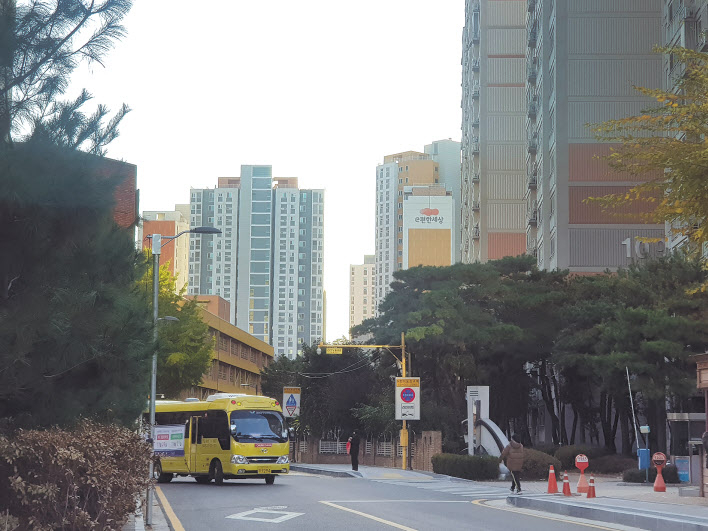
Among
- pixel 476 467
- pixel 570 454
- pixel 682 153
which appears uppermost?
pixel 682 153

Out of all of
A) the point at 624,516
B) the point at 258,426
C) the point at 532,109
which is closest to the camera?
the point at 624,516

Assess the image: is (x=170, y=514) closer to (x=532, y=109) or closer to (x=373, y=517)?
(x=373, y=517)

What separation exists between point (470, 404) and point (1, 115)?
35.0 meters

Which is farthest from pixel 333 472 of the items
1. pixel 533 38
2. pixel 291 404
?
pixel 533 38

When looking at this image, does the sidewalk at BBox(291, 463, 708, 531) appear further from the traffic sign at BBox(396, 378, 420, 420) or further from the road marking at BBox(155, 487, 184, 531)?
the traffic sign at BBox(396, 378, 420, 420)

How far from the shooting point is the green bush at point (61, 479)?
1202 cm

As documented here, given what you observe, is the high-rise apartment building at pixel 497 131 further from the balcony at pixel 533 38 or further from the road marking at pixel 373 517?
the road marking at pixel 373 517

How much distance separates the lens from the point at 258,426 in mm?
36188

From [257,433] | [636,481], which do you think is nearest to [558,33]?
[636,481]

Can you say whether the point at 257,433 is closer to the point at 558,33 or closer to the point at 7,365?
the point at 7,365

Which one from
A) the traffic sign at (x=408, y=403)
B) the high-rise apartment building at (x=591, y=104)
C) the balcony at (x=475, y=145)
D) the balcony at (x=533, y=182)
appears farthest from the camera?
the balcony at (x=475, y=145)

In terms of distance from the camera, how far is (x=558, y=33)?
70.8m

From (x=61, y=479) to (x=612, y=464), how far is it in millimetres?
40275

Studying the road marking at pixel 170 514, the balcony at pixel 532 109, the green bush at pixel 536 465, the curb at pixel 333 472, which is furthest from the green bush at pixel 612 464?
the balcony at pixel 532 109
